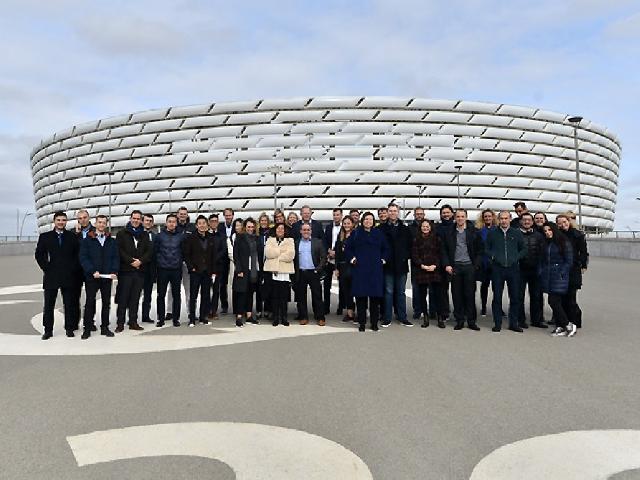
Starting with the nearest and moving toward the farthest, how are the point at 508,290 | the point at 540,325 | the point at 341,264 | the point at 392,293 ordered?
1. the point at 508,290
2. the point at 540,325
3. the point at 392,293
4. the point at 341,264

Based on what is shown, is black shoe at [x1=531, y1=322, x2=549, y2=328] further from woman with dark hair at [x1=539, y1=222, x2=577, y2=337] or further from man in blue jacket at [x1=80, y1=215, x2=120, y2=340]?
man in blue jacket at [x1=80, y1=215, x2=120, y2=340]

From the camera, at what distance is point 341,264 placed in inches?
344

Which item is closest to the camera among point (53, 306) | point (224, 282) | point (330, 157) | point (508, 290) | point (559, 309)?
point (559, 309)

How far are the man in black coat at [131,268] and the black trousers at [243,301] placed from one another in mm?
1485

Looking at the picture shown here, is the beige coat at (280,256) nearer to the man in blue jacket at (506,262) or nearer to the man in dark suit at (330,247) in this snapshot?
the man in dark suit at (330,247)

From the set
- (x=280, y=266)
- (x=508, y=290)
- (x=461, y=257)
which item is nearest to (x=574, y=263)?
(x=508, y=290)

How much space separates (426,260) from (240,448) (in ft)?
17.3

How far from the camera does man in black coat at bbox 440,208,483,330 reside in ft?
25.3

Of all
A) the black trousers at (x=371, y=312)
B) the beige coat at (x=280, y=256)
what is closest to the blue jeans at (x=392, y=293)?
the black trousers at (x=371, y=312)

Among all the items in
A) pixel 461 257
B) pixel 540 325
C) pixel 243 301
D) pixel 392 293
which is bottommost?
pixel 540 325

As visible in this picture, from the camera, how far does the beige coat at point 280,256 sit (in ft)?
26.9

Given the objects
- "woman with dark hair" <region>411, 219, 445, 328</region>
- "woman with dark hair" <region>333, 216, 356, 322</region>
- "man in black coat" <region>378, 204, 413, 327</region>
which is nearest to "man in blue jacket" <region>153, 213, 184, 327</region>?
"woman with dark hair" <region>333, 216, 356, 322</region>

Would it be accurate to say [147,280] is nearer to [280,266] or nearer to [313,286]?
[280,266]

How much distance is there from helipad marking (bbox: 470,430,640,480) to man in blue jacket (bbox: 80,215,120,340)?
5941 millimetres
